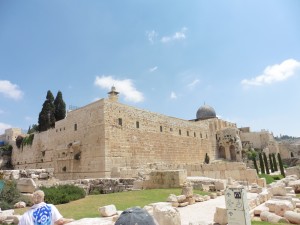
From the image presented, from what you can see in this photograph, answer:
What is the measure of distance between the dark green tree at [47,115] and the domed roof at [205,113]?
862 inches

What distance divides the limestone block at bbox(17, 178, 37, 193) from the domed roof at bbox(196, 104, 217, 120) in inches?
1257

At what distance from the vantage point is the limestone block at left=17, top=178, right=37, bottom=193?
10.4m

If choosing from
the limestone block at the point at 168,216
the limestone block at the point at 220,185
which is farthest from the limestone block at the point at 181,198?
the limestone block at the point at 220,185

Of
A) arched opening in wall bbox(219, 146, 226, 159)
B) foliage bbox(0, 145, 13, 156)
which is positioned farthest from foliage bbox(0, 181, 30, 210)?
arched opening in wall bbox(219, 146, 226, 159)

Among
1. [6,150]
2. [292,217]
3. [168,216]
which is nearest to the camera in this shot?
[168,216]

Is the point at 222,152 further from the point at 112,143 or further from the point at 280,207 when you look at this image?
the point at 280,207

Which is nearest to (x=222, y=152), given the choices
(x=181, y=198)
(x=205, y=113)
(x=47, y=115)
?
(x=205, y=113)

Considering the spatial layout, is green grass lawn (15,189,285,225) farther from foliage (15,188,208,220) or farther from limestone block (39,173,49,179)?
limestone block (39,173,49,179)

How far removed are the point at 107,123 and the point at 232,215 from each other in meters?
14.0

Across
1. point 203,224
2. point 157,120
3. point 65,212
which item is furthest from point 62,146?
point 203,224

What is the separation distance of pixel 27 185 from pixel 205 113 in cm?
3259

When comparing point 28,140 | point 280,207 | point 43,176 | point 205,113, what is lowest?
point 280,207

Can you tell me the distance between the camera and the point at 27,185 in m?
10.6

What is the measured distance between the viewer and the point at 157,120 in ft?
74.8
